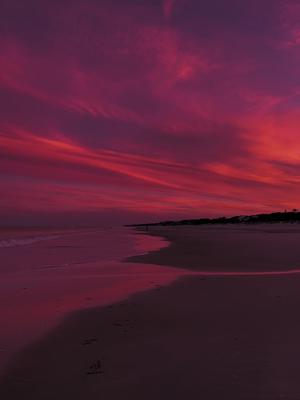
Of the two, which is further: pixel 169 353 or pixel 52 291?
pixel 52 291

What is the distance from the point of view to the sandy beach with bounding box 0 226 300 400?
4.84 metres

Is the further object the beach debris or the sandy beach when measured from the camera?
the beach debris

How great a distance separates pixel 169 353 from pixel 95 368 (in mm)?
1174

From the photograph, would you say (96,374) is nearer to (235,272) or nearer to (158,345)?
(158,345)

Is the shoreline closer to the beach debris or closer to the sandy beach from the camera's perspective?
the sandy beach

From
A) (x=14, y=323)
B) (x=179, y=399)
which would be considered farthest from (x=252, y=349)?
(x=14, y=323)

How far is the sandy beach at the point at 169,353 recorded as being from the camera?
484 centimetres

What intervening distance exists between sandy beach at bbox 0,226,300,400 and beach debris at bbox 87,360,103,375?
0.5 inches

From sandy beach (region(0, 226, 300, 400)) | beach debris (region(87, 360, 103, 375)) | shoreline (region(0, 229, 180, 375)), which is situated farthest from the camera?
shoreline (region(0, 229, 180, 375))

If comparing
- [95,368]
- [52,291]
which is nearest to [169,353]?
[95,368]

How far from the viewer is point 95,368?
18.0 ft

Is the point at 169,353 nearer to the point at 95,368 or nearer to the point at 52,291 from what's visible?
the point at 95,368

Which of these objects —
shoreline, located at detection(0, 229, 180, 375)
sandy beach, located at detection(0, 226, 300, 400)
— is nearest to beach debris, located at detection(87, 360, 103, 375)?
sandy beach, located at detection(0, 226, 300, 400)

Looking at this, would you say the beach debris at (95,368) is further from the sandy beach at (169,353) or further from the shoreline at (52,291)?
the shoreline at (52,291)
